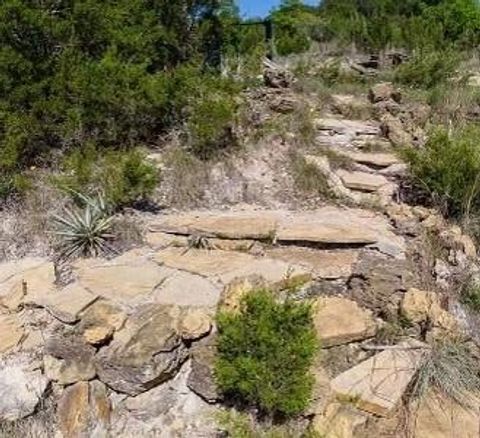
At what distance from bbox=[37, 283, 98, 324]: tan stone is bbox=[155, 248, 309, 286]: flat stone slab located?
0.68 metres

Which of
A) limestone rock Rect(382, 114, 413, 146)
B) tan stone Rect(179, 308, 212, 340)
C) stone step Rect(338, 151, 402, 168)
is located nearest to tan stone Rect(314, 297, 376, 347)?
tan stone Rect(179, 308, 212, 340)

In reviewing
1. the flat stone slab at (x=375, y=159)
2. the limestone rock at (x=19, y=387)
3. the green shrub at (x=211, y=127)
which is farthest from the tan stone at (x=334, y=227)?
the limestone rock at (x=19, y=387)

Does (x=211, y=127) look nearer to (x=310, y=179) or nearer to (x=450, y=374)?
(x=310, y=179)

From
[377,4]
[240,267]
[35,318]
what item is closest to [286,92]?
[240,267]

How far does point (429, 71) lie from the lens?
9992mm

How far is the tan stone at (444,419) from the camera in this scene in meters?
2.93

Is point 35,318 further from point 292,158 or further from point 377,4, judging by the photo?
point 377,4

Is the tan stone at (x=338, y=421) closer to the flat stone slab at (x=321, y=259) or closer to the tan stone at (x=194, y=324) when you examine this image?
the tan stone at (x=194, y=324)

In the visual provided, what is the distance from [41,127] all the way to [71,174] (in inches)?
28.0

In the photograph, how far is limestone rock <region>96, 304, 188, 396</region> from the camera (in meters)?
3.19

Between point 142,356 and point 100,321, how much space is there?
1.42 feet

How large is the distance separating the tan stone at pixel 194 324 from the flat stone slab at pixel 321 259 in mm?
933

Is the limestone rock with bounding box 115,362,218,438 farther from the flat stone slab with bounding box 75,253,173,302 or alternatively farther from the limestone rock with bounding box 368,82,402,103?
the limestone rock with bounding box 368,82,402,103

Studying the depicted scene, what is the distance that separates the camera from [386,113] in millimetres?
8062
